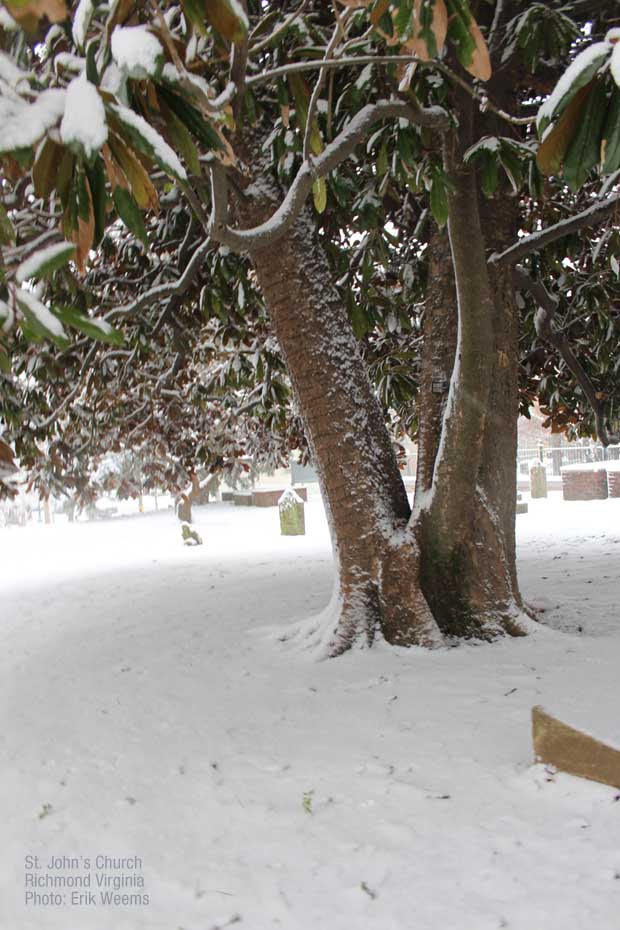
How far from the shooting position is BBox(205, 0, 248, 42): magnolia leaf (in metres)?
1.58

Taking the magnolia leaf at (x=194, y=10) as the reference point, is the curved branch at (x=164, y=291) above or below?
above

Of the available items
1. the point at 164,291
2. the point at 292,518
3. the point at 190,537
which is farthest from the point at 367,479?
the point at 190,537

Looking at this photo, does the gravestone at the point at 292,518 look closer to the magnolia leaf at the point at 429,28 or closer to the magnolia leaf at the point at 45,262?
the magnolia leaf at the point at 429,28

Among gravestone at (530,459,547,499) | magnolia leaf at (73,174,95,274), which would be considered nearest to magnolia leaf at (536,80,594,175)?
magnolia leaf at (73,174,95,274)

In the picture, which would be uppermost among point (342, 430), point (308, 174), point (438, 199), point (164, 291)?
point (164, 291)

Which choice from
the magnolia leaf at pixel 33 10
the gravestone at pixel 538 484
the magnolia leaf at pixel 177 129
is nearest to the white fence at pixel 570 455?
the gravestone at pixel 538 484

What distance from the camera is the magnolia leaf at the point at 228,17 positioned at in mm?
1579

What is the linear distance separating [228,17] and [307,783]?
270 centimetres

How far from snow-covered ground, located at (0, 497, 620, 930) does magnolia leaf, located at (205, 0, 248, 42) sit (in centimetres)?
245

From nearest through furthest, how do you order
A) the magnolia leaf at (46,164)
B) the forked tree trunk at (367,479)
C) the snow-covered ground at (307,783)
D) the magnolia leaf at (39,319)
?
the magnolia leaf at (39,319), the magnolia leaf at (46,164), the snow-covered ground at (307,783), the forked tree trunk at (367,479)

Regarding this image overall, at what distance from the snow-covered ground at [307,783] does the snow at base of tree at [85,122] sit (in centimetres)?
218

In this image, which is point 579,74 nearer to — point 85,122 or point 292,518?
point 85,122

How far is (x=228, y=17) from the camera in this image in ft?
5.22

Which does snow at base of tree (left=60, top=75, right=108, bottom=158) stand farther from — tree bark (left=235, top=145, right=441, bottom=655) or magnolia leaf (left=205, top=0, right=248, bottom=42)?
tree bark (left=235, top=145, right=441, bottom=655)
